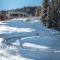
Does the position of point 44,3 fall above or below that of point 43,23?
above

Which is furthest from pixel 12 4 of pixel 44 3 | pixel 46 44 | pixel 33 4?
pixel 46 44

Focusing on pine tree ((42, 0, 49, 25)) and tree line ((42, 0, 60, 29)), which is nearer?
tree line ((42, 0, 60, 29))

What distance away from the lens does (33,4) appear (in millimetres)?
11258

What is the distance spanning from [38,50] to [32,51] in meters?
0.19

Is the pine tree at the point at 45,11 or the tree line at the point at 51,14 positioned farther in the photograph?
the pine tree at the point at 45,11

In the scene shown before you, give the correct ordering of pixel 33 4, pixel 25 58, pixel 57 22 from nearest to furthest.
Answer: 1. pixel 25 58
2. pixel 57 22
3. pixel 33 4

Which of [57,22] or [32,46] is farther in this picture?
[57,22]

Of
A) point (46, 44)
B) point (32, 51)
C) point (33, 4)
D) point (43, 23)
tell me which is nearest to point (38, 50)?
point (32, 51)

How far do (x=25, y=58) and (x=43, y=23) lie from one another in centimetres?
552

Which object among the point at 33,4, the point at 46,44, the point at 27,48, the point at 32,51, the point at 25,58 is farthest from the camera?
the point at 33,4

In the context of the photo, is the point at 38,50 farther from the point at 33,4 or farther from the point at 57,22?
the point at 33,4

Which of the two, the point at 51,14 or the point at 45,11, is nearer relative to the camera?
the point at 51,14

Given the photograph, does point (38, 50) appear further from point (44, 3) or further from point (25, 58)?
point (44, 3)

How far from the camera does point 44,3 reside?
32.6ft
